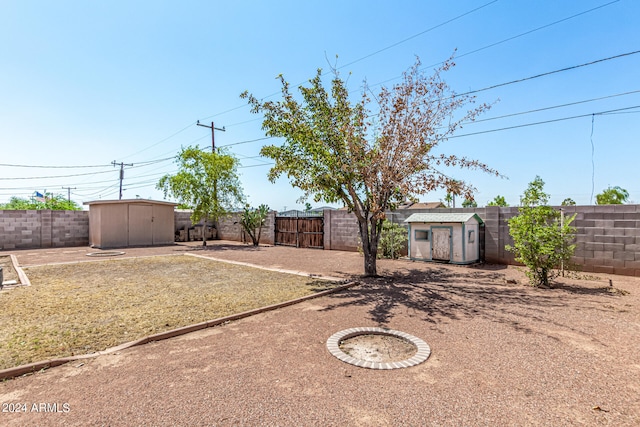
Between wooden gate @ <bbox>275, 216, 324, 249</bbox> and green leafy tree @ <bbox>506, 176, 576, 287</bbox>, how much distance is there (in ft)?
31.2

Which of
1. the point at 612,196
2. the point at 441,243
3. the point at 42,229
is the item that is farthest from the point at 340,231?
the point at 612,196

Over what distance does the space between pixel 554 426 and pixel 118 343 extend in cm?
461

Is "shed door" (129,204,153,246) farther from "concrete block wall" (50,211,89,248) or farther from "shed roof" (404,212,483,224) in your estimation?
"shed roof" (404,212,483,224)

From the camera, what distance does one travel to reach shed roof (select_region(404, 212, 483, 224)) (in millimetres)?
10258

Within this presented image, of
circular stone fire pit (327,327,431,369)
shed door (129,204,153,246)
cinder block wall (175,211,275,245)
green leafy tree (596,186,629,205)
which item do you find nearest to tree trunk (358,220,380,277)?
circular stone fire pit (327,327,431,369)

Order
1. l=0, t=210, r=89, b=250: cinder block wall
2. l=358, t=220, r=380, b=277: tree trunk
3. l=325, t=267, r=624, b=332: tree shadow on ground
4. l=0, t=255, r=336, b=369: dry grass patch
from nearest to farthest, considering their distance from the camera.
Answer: l=0, t=255, r=336, b=369: dry grass patch < l=325, t=267, r=624, b=332: tree shadow on ground < l=358, t=220, r=380, b=277: tree trunk < l=0, t=210, r=89, b=250: cinder block wall

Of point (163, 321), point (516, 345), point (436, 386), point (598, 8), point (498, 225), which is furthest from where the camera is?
point (498, 225)

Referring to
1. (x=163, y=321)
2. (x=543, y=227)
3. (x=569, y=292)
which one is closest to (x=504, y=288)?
(x=569, y=292)

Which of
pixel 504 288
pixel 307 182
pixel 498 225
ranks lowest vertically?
pixel 504 288

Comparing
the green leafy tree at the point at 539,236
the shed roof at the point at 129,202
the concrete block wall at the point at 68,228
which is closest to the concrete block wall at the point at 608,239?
the green leafy tree at the point at 539,236

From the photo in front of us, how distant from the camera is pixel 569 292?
257 inches

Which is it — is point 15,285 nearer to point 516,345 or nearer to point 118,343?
point 118,343

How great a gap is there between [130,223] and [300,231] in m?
9.53

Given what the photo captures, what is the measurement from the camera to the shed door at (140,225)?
683 inches
